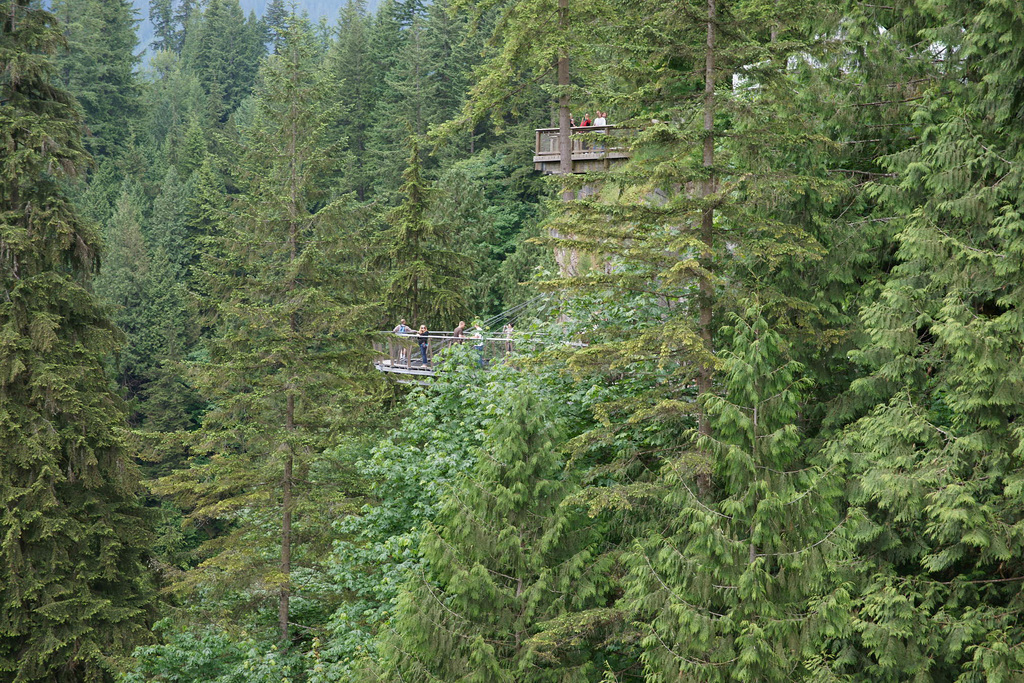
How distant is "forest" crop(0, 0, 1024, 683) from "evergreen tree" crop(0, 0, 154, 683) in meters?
0.07

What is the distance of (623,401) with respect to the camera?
9.64 metres

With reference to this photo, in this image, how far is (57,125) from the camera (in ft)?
55.0

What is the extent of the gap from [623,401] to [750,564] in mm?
3158

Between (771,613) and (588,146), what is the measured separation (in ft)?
54.0

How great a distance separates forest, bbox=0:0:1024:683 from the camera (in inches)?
321

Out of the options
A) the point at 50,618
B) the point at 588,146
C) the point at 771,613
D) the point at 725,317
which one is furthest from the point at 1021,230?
the point at 50,618

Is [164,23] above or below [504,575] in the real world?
above

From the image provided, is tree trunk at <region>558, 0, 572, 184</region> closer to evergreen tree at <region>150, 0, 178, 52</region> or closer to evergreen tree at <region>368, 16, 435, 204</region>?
evergreen tree at <region>368, 16, 435, 204</region>

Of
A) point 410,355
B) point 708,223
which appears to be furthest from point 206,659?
point 708,223

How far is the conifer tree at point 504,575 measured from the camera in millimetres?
8445

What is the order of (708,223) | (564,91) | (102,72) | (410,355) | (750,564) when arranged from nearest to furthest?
(750,564) < (708,223) < (564,91) < (410,355) < (102,72)

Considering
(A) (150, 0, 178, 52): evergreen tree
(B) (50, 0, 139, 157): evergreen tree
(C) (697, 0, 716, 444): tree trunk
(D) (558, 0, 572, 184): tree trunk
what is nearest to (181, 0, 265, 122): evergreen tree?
(B) (50, 0, 139, 157): evergreen tree

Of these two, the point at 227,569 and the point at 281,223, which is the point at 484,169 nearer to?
the point at 281,223

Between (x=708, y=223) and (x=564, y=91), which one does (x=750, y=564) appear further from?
(x=564, y=91)
